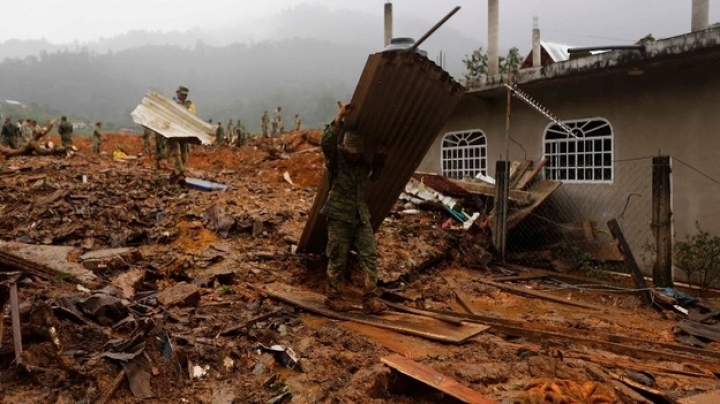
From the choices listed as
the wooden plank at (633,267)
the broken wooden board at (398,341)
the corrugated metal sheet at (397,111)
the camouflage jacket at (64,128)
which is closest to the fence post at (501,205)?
the wooden plank at (633,267)

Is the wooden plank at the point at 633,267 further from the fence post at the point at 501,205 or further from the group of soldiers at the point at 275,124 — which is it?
the group of soldiers at the point at 275,124

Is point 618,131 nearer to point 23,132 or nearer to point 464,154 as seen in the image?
point 464,154

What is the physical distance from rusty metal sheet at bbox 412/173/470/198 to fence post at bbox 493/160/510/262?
160cm

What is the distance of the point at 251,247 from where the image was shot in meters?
6.02

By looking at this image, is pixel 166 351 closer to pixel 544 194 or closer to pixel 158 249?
pixel 158 249

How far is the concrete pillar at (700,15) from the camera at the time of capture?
282 inches

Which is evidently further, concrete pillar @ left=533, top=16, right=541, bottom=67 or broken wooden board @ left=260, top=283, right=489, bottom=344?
concrete pillar @ left=533, top=16, right=541, bottom=67

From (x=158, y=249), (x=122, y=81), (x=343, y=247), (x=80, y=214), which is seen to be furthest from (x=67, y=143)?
(x=122, y=81)

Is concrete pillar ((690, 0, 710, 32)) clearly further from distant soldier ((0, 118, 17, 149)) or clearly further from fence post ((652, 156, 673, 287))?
distant soldier ((0, 118, 17, 149))

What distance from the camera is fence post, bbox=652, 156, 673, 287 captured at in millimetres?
5383

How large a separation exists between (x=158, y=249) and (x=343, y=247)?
290 centimetres

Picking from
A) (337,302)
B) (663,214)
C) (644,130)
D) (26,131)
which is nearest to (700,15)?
(644,130)

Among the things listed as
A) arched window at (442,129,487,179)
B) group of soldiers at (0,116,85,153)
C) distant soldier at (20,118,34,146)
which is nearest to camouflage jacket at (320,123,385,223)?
arched window at (442,129,487,179)

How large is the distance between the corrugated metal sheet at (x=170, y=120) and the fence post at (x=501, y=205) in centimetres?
496
